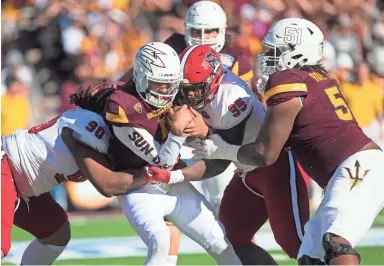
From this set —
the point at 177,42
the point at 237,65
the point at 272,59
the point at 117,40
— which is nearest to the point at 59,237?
the point at 272,59

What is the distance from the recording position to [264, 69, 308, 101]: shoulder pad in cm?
489

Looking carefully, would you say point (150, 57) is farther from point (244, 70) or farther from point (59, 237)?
point (244, 70)

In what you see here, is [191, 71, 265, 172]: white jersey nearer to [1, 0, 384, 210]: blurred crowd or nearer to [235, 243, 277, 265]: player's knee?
[235, 243, 277, 265]: player's knee

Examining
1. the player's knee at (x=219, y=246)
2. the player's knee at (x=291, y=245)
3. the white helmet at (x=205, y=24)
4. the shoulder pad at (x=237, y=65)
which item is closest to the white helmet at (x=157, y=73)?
the player's knee at (x=219, y=246)

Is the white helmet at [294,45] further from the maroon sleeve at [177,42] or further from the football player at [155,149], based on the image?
the maroon sleeve at [177,42]

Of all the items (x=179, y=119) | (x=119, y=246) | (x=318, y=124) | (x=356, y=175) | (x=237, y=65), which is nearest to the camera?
(x=356, y=175)

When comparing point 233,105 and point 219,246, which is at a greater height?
point 233,105

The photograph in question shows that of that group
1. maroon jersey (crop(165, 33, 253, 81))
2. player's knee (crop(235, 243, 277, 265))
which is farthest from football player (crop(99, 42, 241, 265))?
maroon jersey (crop(165, 33, 253, 81))

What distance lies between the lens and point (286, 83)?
491 centimetres

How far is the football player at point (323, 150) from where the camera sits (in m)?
4.75

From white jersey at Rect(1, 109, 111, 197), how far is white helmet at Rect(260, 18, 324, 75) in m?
1.12

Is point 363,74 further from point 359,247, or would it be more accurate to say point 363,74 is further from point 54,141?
point 54,141

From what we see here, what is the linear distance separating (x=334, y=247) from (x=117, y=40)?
8279 millimetres

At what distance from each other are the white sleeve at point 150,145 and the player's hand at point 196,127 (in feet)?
0.18
